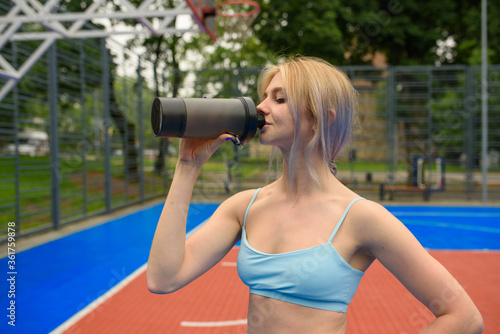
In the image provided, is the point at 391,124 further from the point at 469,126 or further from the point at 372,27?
the point at 372,27

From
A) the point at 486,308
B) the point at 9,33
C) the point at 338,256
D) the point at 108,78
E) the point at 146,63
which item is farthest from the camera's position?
the point at 146,63

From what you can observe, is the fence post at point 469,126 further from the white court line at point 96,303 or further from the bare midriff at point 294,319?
the bare midriff at point 294,319

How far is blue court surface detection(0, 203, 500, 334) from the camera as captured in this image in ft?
14.2

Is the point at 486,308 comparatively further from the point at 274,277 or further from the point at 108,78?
the point at 108,78

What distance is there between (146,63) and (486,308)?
11.4 meters

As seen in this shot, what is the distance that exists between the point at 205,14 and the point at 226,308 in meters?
4.82

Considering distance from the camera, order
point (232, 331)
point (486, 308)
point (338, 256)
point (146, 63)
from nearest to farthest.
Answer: point (338, 256)
point (232, 331)
point (486, 308)
point (146, 63)

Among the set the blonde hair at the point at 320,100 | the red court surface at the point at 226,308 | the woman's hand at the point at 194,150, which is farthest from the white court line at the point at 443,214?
the woman's hand at the point at 194,150

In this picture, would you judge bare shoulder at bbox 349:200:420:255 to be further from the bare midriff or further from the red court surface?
the red court surface

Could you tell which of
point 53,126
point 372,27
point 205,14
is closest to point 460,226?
point 205,14

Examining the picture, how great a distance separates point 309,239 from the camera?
1.24 meters

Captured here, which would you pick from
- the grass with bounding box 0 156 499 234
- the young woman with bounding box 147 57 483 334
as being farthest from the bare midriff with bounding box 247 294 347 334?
the grass with bounding box 0 156 499 234

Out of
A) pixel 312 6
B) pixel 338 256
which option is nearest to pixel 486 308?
pixel 338 256

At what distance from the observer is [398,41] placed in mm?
16422
